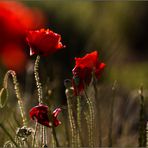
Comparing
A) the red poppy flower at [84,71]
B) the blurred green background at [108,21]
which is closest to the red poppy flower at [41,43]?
the red poppy flower at [84,71]

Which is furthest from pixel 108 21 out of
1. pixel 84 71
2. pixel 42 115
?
pixel 42 115

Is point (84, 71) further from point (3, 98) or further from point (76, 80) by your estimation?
point (3, 98)

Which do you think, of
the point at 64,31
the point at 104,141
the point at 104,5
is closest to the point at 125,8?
the point at 104,5

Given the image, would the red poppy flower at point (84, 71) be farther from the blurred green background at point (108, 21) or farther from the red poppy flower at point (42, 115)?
the blurred green background at point (108, 21)

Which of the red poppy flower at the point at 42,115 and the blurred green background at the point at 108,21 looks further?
the blurred green background at the point at 108,21

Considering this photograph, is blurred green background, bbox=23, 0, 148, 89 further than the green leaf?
Yes

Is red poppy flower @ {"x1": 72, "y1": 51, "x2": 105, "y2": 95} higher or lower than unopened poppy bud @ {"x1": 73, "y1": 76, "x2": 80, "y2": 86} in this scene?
higher

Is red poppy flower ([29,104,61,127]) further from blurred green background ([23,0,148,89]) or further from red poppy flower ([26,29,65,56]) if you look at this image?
blurred green background ([23,0,148,89])

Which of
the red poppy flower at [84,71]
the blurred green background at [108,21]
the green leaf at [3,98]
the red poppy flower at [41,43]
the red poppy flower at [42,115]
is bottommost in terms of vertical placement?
the red poppy flower at [42,115]

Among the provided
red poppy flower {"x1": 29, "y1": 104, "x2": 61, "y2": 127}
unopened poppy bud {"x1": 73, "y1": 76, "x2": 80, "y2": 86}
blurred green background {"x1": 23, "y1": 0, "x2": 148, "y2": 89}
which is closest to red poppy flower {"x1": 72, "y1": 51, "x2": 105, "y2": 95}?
unopened poppy bud {"x1": 73, "y1": 76, "x2": 80, "y2": 86}
